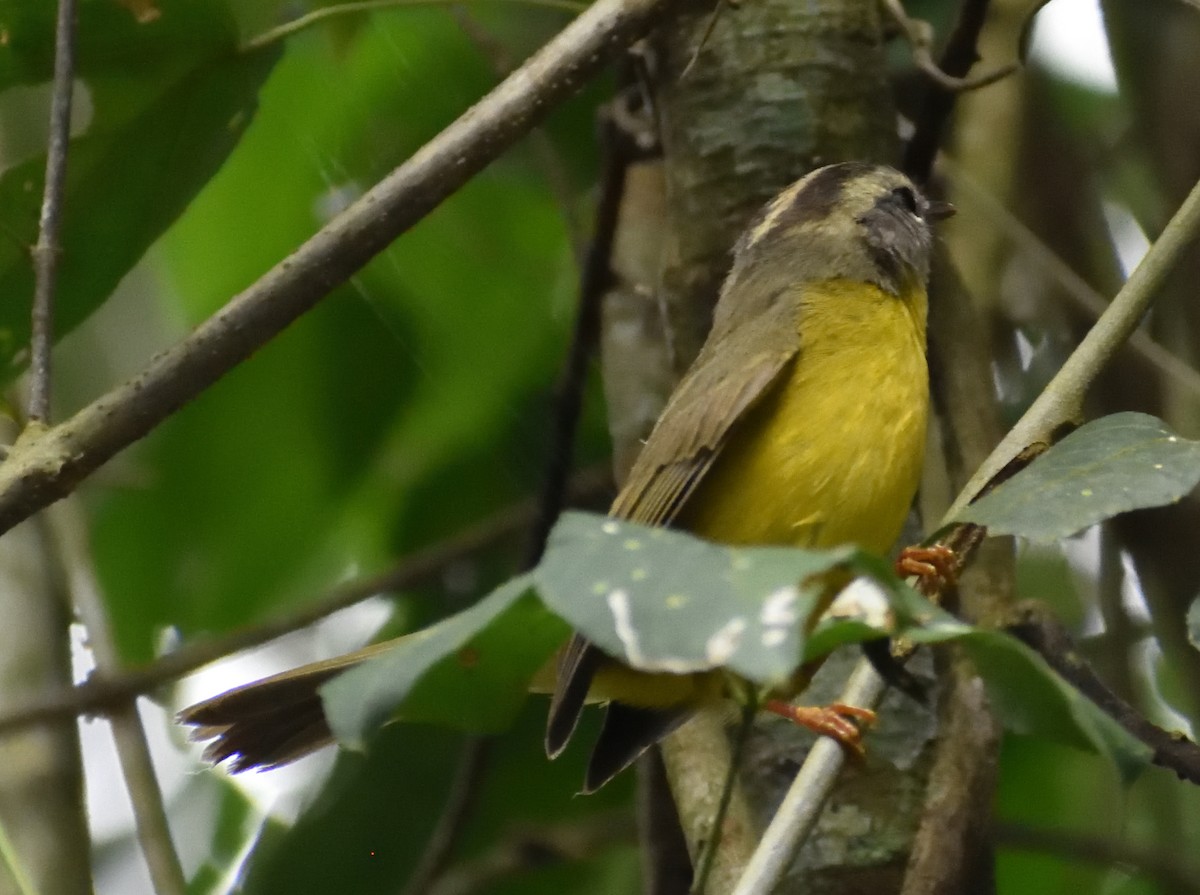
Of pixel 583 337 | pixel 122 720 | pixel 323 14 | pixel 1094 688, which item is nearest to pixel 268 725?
pixel 122 720

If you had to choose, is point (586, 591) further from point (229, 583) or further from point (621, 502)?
point (229, 583)

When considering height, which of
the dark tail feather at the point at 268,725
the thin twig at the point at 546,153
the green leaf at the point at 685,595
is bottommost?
the dark tail feather at the point at 268,725

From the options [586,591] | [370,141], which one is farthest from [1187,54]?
[586,591]

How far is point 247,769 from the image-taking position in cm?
287

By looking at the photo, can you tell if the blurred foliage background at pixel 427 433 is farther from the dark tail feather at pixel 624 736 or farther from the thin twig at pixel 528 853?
the dark tail feather at pixel 624 736

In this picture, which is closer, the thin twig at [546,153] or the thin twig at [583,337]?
the thin twig at [583,337]

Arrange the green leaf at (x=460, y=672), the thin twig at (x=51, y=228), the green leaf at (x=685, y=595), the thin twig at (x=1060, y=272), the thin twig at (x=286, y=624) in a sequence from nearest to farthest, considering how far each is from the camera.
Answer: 1. the green leaf at (x=685, y=595)
2. the green leaf at (x=460, y=672)
3. the thin twig at (x=51, y=228)
4. the thin twig at (x=286, y=624)
5. the thin twig at (x=1060, y=272)

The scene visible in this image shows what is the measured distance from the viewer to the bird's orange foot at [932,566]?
2.56m

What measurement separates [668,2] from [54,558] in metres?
1.81

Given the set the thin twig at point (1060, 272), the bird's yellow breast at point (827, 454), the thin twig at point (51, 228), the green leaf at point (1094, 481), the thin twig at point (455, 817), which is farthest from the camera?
the thin twig at point (1060, 272)

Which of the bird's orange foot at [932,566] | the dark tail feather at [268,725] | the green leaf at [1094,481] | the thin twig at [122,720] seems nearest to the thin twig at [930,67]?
the bird's orange foot at [932,566]

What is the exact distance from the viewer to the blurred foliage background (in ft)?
12.5

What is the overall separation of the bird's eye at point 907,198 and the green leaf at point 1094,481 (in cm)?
137

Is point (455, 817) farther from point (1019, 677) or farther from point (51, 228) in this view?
point (1019, 677)
